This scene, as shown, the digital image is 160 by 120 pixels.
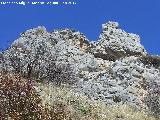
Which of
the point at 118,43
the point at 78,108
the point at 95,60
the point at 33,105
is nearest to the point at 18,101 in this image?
the point at 33,105

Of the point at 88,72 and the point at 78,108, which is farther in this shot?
the point at 88,72

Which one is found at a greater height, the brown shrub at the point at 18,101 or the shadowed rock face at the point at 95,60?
the shadowed rock face at the point at 95,60

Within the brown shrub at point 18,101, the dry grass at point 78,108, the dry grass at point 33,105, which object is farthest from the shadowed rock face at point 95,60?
the brown shrub at point 18,101

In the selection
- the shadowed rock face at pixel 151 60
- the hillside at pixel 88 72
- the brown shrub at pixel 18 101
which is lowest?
the brown shrub at pixel 18 101

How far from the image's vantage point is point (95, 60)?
32.5 meters

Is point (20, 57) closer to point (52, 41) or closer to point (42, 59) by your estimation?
point (42, 59)

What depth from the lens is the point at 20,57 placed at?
26.8 metres

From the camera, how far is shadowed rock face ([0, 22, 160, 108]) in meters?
25.7

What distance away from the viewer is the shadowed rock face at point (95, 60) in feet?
84.4

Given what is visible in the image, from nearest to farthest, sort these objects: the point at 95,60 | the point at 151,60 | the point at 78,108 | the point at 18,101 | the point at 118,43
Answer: the point at 18,101, the point at 78,108, the point at 95,60, the point at 151,60, the point at 118,43

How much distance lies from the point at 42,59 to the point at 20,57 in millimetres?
1054

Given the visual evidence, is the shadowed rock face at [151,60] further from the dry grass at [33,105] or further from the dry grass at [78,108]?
the dry grass at [33,105]

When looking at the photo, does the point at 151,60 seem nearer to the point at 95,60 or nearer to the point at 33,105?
the point at 95,60

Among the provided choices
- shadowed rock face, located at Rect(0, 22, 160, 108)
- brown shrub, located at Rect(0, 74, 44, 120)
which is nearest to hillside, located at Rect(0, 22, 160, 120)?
shadowed rock face, located at Rect(0, 22, 160, 108)
